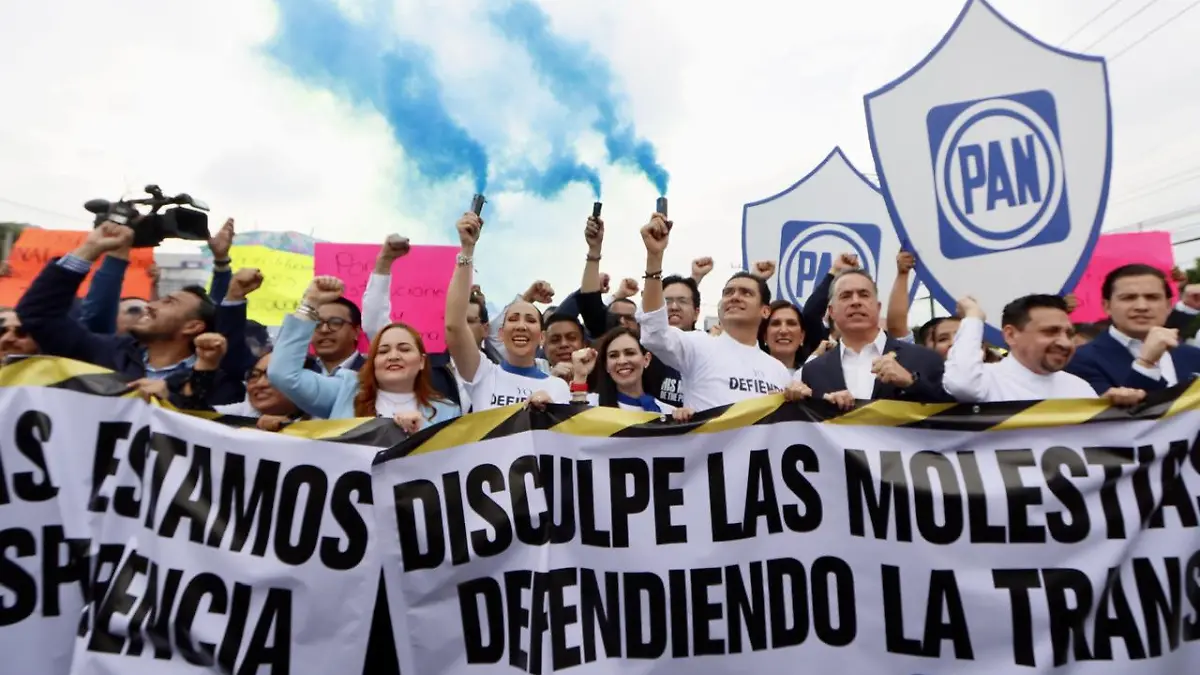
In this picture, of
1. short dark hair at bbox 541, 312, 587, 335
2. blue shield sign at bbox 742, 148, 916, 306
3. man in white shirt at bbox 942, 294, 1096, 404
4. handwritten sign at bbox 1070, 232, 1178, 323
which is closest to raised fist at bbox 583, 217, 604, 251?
short dark hair at bbox 541, 312, 587, 335

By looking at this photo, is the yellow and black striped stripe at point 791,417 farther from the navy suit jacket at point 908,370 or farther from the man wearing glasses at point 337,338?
the man wearing glasses at point 337,338

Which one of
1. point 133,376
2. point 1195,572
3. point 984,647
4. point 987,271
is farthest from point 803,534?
point 133,376

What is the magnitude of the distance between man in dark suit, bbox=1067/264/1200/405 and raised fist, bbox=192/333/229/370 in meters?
3.94

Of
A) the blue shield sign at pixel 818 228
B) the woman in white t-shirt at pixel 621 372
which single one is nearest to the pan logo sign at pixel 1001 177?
the woman in white t-shirt at pixel 621 372

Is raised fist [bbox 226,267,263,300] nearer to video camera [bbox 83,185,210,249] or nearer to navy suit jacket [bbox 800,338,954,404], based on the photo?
video camera [bbox 83,185,210,249]

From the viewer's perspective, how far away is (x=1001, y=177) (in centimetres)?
464

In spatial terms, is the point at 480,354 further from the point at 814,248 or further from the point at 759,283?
the point at 814,248

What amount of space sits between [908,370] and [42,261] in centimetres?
678

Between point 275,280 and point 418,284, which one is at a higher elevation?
point 275,280

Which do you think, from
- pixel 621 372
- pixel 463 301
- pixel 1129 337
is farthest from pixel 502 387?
pixel 1129 337

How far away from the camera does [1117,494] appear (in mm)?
2973

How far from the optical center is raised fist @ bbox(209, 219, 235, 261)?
4539mm

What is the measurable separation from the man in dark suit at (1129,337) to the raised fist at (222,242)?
4.48 metres

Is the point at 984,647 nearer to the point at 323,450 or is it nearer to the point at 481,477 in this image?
the point at 481,477
